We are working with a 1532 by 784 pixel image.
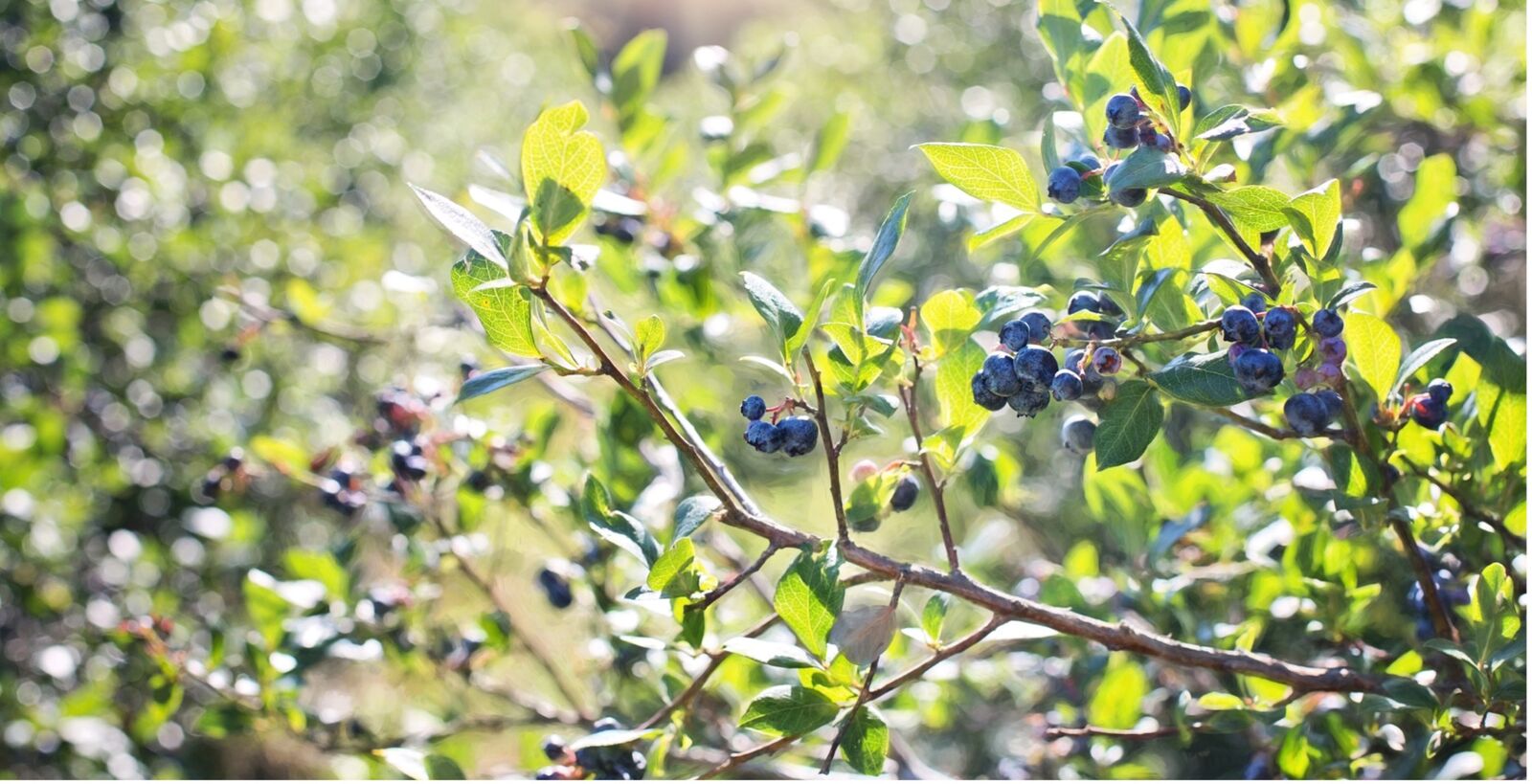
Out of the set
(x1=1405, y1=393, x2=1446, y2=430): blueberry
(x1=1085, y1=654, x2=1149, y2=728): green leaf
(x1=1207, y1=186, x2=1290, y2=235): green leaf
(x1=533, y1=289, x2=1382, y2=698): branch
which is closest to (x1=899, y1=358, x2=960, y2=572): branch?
(x1=533, y1=289, x2=1382, y2=698): branch

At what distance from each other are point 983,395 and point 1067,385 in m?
0.06

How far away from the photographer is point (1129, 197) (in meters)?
0.73

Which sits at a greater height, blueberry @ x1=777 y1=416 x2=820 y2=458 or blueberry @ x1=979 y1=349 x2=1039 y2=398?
blueberry @ x1=979 y1=349 x2=1039 y2=398

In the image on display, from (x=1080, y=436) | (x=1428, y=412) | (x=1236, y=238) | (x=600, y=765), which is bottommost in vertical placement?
(x=600, y=765)

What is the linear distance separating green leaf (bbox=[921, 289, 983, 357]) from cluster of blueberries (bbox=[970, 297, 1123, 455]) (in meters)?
0.03

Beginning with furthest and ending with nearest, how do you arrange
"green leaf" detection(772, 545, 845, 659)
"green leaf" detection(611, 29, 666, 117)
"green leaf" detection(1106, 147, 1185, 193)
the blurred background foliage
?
"green leaf" detection(611, 29, 666, 117) < the blurred background foliage < "green leaf" detection(772, 545, 845, 659) < "green leaf" detection(1106, 147, 1185, 193)

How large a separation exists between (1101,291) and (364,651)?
0.87m

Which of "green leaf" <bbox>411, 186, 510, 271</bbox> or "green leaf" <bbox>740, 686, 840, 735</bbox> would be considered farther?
"green leaf" <bbox>740, 686, 840, 735</bbox>

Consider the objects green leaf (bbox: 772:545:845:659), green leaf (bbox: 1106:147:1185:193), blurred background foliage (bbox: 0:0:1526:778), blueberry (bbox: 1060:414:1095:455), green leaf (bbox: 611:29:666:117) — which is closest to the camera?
green leaf (bbox: 1106:147:1185:193)

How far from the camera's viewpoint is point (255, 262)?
2.38 metres

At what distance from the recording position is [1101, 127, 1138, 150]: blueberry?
76 cm

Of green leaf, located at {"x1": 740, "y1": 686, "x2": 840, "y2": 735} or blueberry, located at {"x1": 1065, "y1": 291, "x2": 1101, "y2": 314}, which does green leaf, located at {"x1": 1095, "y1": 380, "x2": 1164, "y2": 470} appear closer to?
blueberry, located at {"x1": 1065, "y1": 291, "x2": 1101, "y2": 314}

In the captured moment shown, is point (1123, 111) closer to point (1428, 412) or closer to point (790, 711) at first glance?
point (1428, 412)

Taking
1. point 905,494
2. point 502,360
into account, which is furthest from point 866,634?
point 502,360
